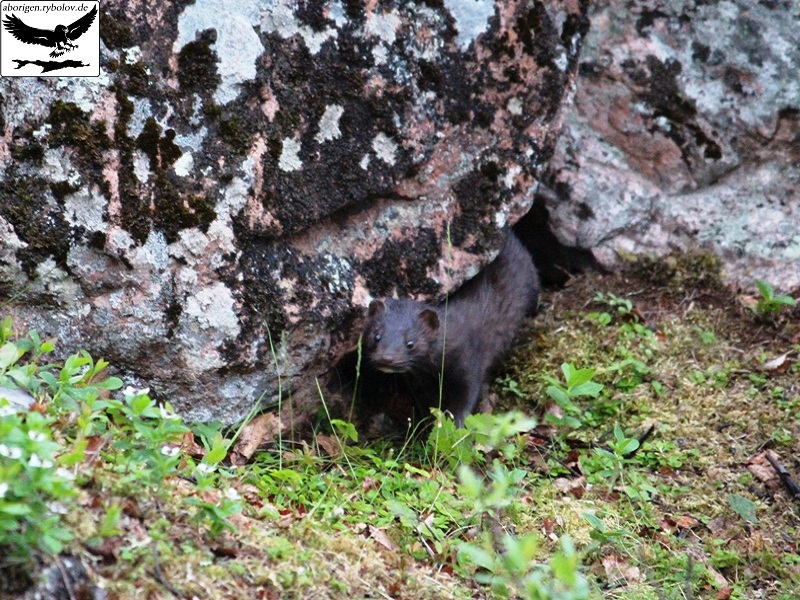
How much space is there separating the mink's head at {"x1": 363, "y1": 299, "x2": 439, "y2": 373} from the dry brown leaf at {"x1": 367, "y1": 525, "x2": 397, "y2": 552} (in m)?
1.37

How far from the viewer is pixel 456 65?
16.9ft

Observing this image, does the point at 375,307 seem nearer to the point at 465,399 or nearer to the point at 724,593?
the point at 465,399

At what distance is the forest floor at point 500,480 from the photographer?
311 cm

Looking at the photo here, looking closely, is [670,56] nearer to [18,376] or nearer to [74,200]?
[74,200]

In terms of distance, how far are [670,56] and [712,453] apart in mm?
2820

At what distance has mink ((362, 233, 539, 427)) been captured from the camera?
5383 millimetres

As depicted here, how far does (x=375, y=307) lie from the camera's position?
521cm

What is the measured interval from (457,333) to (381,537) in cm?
207

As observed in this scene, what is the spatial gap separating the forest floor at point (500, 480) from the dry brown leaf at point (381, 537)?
2cm

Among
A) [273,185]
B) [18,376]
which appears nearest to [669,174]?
[273,185]

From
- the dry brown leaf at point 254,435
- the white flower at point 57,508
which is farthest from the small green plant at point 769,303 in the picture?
the white flower at point 57,508

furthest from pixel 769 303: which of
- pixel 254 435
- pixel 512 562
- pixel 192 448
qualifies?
pixel 512 562

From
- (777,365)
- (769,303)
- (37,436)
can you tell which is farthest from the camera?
(769,303)

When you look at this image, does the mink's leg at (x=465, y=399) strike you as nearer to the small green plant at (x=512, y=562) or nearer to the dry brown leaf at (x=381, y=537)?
the small green plant at (x=512, y=562)
